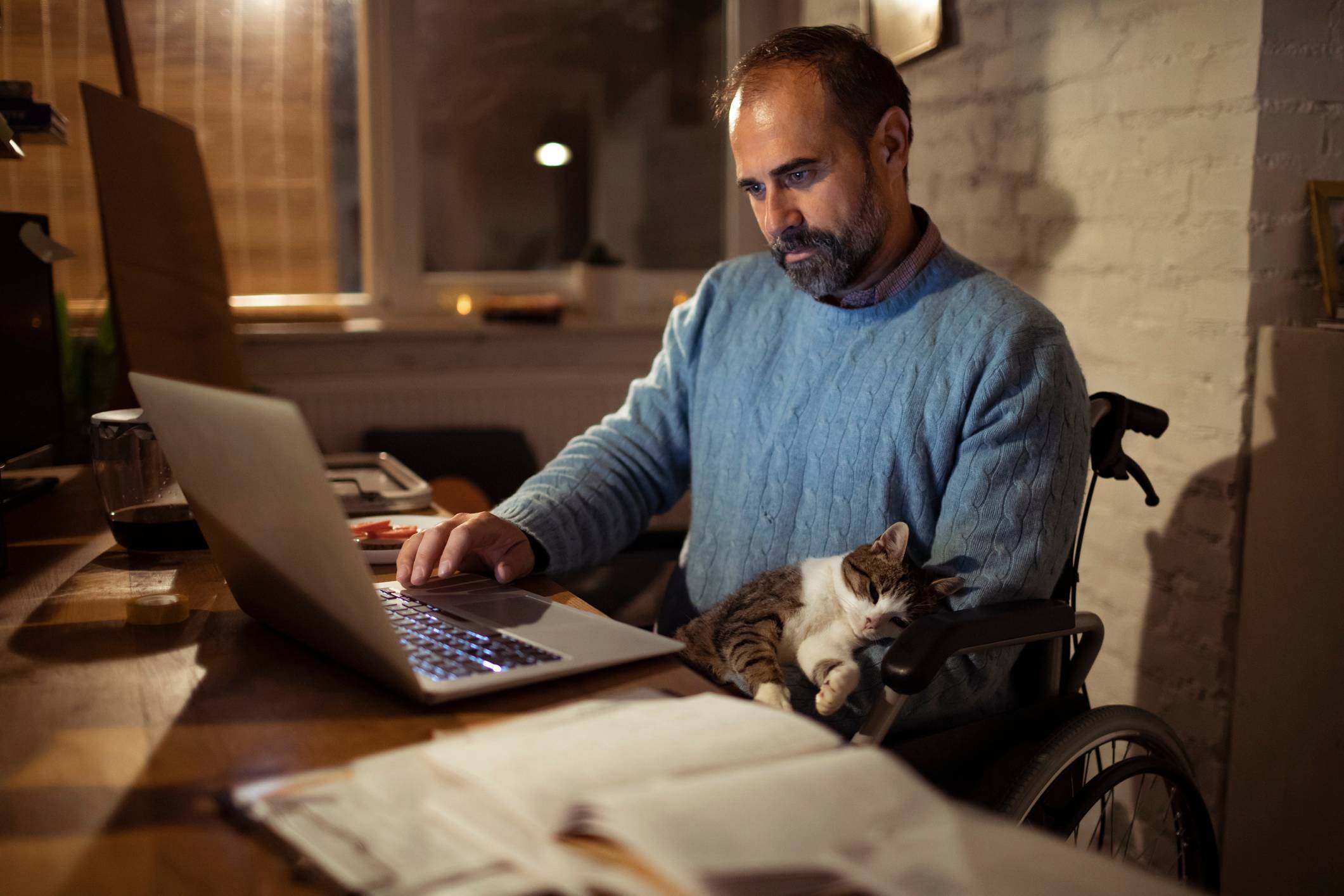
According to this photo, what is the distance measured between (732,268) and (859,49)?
41cm

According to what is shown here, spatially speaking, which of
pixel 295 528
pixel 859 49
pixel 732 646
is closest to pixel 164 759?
pixel 295 528

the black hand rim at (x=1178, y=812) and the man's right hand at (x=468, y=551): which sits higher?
the man's right hand at (x=468, y=551)

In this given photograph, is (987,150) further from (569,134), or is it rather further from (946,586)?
(569,134)

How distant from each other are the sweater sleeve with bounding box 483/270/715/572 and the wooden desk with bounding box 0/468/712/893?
0.22 meters

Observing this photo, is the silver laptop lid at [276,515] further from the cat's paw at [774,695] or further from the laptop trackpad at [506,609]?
the cat's paw at [774,695]

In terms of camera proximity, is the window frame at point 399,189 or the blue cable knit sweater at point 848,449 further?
the window frame at point 399,189

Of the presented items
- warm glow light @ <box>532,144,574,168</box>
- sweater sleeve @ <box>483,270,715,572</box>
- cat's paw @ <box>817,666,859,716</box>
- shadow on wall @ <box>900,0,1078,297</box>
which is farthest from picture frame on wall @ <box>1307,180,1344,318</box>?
warm glow light @ <box>532,144,574,168</box>

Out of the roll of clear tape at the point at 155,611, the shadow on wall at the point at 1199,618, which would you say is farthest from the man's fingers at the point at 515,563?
the shadow on wall at the point at 1199,618

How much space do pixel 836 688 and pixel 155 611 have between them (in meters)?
0.66

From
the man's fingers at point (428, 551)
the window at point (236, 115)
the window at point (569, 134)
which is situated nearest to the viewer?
the man's fingers at point (428, 551)

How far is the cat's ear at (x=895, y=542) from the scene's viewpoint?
1238 mm

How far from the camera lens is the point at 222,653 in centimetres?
99

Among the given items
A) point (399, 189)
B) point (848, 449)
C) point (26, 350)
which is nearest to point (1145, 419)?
point (848, 449)

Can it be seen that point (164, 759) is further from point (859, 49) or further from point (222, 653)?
point (859, 49)
